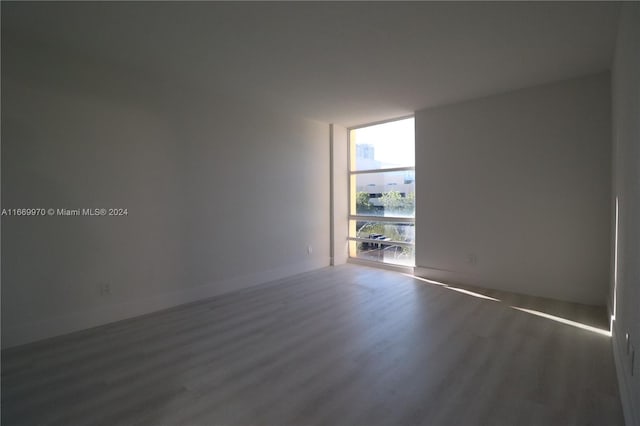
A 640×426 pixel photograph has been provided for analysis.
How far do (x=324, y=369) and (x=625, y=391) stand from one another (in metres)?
1.75

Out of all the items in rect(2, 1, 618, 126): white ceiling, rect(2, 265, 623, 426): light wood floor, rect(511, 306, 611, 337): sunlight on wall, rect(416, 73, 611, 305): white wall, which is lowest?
rect(2, 265, 623, 426): light wood floor

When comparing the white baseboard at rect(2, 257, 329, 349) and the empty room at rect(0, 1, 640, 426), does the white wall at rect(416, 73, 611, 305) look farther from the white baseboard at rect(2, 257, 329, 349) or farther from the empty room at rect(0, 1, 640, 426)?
the white baseboard at rect(2, 257, 329, 349)

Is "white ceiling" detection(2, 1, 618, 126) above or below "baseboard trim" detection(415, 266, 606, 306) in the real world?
above

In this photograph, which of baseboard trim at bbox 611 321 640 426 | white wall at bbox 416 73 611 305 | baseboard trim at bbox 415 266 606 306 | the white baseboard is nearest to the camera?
baseboard trim at bbox 611 321 640 426

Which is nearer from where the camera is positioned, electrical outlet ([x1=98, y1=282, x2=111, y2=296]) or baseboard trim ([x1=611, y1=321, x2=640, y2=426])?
baseboard trim ([x1=611, y1=321, x2=640, y2=426])

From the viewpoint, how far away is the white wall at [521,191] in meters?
3.45

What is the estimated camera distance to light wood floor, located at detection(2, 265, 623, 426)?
1779 millimetres

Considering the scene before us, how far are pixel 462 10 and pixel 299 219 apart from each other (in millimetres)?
3531

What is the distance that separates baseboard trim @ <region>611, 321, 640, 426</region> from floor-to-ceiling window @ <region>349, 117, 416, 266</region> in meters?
2.98

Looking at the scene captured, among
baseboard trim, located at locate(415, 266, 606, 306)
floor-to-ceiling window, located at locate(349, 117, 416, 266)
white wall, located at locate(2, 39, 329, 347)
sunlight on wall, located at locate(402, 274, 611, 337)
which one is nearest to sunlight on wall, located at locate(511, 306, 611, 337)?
sunlight on wall, located at locate(402, 274, 611, 337)

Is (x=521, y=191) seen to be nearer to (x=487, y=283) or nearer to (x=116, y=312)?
(x=487, y=283)

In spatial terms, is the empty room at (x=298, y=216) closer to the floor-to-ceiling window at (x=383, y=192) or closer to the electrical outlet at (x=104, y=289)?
the electrical outlet at (x=104, y=289)

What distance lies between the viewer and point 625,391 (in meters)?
1.79

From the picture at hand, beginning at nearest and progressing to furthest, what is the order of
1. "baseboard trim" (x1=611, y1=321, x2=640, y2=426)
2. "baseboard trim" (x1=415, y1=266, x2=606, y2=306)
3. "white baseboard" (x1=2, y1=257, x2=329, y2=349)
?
"baseboard trim" (x1=611, y1=321, x2=640, y2=426), "white baseboard" (x1=2, y1=257, x2=329, y2=349), "baseboard trim" (x1=415, y1=266, x2=606, y2=306)
